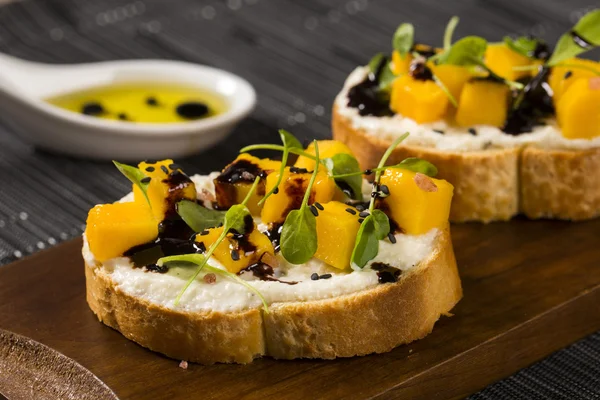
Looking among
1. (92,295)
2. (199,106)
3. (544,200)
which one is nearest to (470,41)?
(544,200)

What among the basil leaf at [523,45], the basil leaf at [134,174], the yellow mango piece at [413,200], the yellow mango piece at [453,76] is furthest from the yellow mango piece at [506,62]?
the basil leaf at [134,174]

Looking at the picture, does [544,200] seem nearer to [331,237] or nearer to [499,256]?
[499,256]

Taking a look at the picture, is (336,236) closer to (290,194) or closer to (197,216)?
(290,194)

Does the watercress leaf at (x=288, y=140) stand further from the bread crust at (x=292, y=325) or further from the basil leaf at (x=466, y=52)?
the basil leaf at (x=466, y=52)

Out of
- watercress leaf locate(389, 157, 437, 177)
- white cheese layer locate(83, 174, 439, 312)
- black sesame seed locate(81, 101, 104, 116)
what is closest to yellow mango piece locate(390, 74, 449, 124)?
watercress leaf locate(389, 157, 437, 177)

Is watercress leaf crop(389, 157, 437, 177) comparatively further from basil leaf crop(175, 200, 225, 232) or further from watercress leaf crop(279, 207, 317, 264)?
basil leaf crop(175, 200, 225, 232)

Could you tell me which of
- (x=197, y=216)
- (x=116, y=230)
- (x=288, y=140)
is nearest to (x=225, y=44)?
(x=288, y=140)
